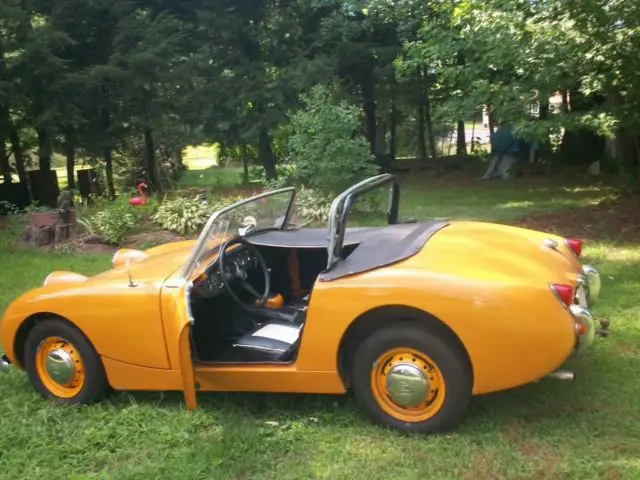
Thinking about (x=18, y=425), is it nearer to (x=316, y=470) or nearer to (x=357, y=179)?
(x=316, y=470)

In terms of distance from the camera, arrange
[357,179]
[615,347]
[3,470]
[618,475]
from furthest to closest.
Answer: [357,179], [615,347], [3,470], [618,475]

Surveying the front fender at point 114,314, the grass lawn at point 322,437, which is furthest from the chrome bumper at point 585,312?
the front fender at point 114,314

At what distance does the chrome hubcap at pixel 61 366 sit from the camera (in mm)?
4062

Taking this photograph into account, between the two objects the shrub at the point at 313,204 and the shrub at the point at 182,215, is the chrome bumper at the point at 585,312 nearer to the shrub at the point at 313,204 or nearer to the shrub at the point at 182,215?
the shrub at the point at 313,204

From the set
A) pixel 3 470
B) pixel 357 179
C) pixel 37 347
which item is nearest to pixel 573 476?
pixel 3 470

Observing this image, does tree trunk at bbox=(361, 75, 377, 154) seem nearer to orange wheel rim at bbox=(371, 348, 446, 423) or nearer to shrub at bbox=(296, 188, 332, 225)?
shrub at bbox=(296, 188, 332, 225)

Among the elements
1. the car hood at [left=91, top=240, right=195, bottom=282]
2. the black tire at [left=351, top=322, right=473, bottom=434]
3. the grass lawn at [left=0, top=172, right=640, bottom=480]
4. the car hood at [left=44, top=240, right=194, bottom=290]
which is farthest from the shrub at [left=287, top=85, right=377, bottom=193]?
the black tire at [left=351, top=322, right=473, bottom=434]

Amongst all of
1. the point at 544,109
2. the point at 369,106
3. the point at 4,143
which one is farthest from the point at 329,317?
the point at 369,106

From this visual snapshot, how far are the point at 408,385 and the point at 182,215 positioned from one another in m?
7.32

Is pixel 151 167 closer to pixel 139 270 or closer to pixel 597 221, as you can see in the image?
pixel 597 221

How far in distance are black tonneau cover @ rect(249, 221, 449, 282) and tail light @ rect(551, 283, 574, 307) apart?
76 centimetres

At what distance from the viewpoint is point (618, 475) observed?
2.97 meters

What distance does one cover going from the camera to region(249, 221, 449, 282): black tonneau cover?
3.56 meters

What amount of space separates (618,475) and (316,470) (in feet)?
4.60
